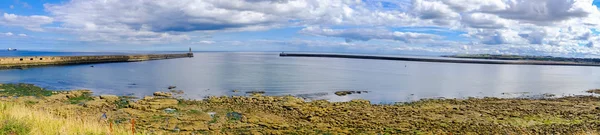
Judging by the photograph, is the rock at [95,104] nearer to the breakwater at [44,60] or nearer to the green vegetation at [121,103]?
the green vegetation at [121,103]

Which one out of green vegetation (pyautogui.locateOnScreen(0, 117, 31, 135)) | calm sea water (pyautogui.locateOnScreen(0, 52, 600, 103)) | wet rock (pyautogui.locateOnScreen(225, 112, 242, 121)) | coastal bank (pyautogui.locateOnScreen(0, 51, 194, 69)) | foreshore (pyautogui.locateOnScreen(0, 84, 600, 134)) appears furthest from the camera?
coastal bank (pyautogui.locateOnScreen(0, 51, 194, 69))

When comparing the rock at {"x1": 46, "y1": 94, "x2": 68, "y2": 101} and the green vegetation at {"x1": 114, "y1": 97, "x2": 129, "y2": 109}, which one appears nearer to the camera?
the green vegetation at {"x1": 114, "y1": 97, "x2": 129, "y2": 109}

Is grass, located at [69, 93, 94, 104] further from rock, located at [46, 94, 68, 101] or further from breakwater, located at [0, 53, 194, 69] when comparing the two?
breakwater, located at [0, 53, 194, 69]

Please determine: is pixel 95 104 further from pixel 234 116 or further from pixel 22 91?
pixel 22 91

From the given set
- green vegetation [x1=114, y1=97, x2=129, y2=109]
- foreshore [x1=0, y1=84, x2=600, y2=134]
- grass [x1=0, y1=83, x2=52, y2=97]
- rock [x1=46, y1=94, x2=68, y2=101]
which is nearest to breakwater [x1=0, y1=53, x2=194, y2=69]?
grass [x1=0, y1=83, x2=52, y2=97]

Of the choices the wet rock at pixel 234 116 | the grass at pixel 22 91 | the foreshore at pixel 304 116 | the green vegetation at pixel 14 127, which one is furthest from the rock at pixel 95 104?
the green vegetation at pixel 14 127

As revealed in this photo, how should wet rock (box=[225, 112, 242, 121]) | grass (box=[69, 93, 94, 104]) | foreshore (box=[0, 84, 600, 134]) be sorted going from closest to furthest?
foreshore (box=[0, 84, 600, 134]) → wet rock (box=[225, 112, 242, 121]) → grass (box=[69, 93, 94, 104])

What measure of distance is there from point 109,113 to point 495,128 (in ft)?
63.6

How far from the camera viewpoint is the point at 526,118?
20688mm

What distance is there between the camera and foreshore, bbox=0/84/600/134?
54.3 ft

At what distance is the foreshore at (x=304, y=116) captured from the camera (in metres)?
16.6

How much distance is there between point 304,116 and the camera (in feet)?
63.8

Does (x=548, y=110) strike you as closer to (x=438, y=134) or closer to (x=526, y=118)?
(x=526, y=118)

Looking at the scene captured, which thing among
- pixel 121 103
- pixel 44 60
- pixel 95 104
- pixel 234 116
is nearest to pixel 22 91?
pixel 95 104
